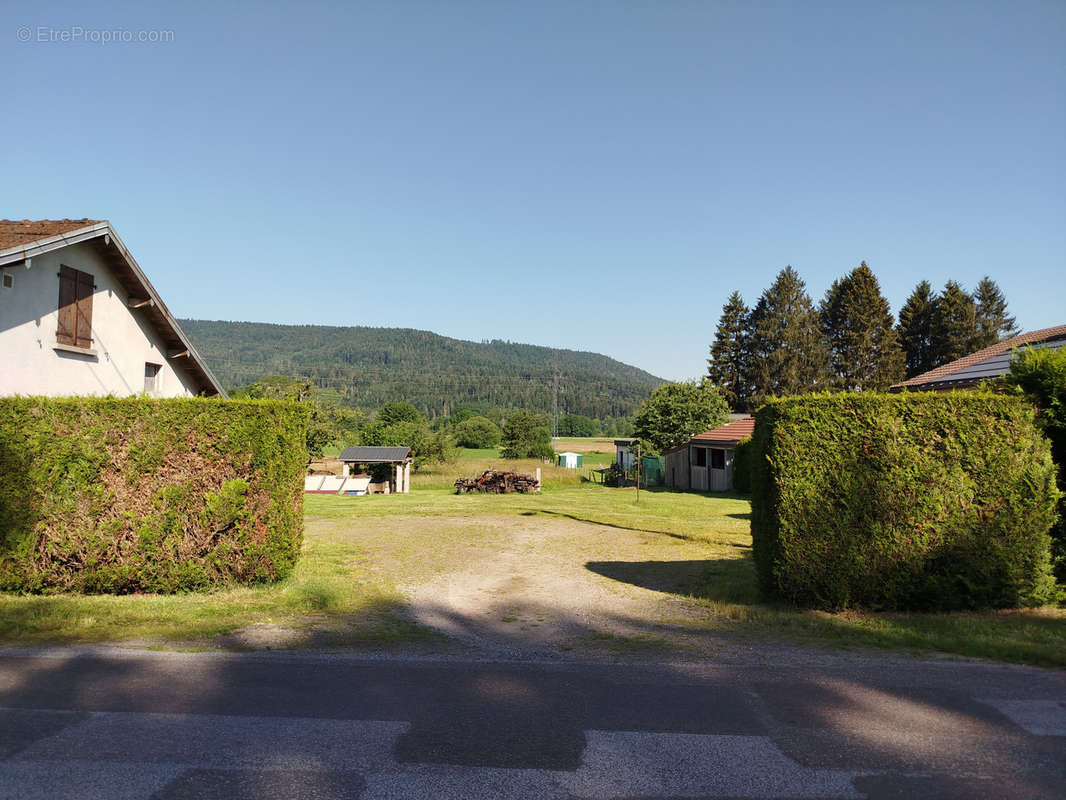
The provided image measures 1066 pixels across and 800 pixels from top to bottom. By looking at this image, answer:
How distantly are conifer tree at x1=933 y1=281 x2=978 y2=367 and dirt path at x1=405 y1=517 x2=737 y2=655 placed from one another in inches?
2288

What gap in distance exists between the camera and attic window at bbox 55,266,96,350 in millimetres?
14023

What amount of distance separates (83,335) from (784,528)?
1514cm

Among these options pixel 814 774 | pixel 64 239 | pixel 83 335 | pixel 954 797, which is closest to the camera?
pixel 954 797

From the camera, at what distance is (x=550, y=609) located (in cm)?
856

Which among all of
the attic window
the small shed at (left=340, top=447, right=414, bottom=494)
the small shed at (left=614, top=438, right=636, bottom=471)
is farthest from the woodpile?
the attic window

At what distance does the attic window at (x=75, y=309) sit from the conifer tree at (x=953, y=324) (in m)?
63.6

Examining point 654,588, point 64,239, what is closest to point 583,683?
point 654,588

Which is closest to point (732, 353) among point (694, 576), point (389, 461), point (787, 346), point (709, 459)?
point (787, 346)

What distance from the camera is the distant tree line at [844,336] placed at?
58.1 m

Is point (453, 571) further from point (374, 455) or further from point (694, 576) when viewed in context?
point (374, 455)

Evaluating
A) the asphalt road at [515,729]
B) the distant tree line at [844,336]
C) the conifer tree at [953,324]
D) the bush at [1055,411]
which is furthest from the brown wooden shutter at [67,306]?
the conifer tree at [953,324]

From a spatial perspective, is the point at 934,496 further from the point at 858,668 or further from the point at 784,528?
the point at 858,668

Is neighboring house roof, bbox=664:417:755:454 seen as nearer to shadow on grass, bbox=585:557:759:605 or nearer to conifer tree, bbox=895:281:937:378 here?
shadow on grass, bbox=585:557:759:605

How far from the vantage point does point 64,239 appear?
13.3 meters
